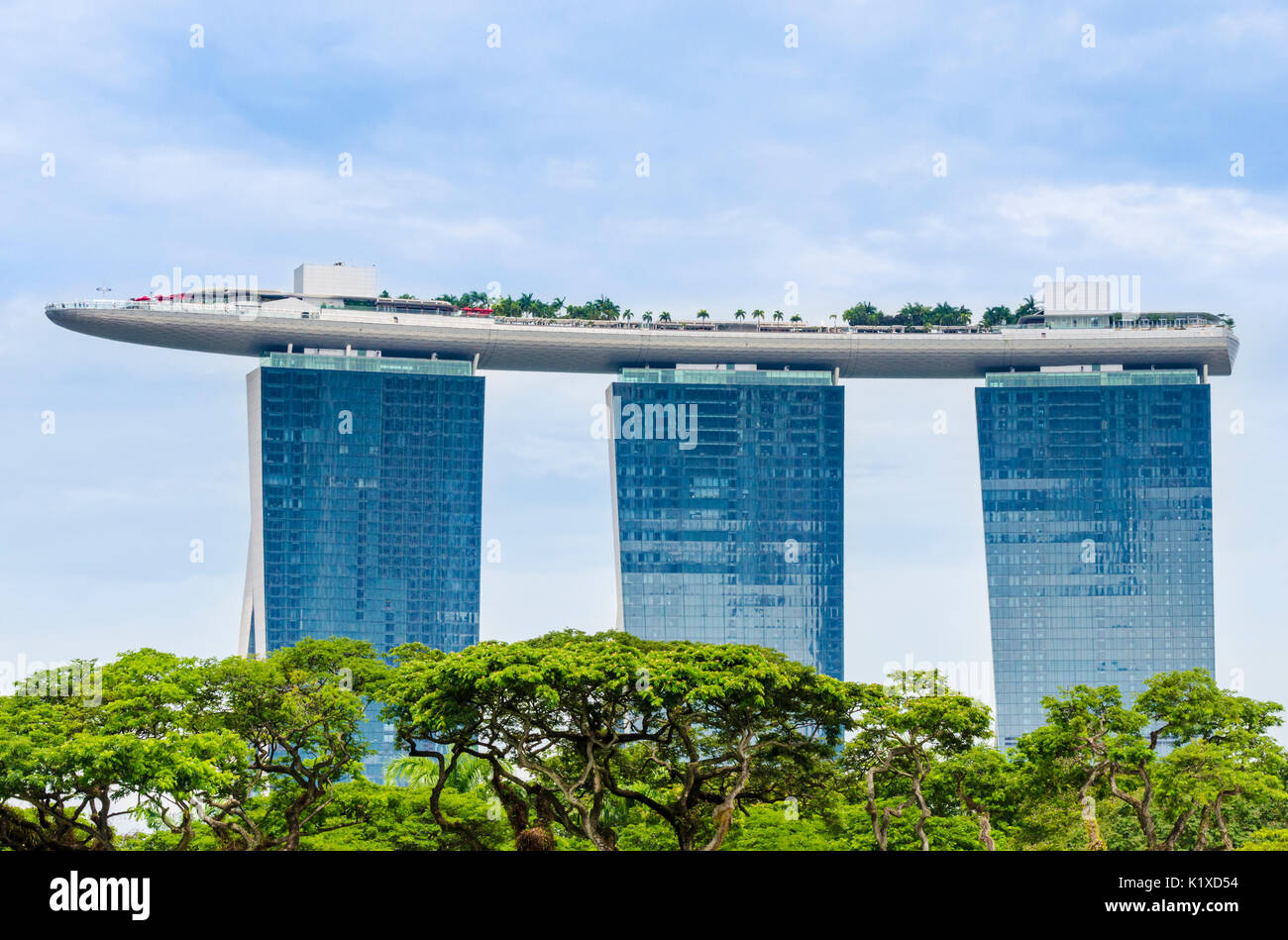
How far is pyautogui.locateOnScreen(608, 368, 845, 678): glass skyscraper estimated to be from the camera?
17088 centimetres

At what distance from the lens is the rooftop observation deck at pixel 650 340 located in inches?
6403

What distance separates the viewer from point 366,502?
550 ft

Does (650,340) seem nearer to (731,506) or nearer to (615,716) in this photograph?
(731,506)

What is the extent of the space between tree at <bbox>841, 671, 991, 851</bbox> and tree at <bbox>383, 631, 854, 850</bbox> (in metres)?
1.15

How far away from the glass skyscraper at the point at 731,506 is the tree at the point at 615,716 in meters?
111

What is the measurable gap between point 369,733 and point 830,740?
360ft

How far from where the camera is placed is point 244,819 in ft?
182
